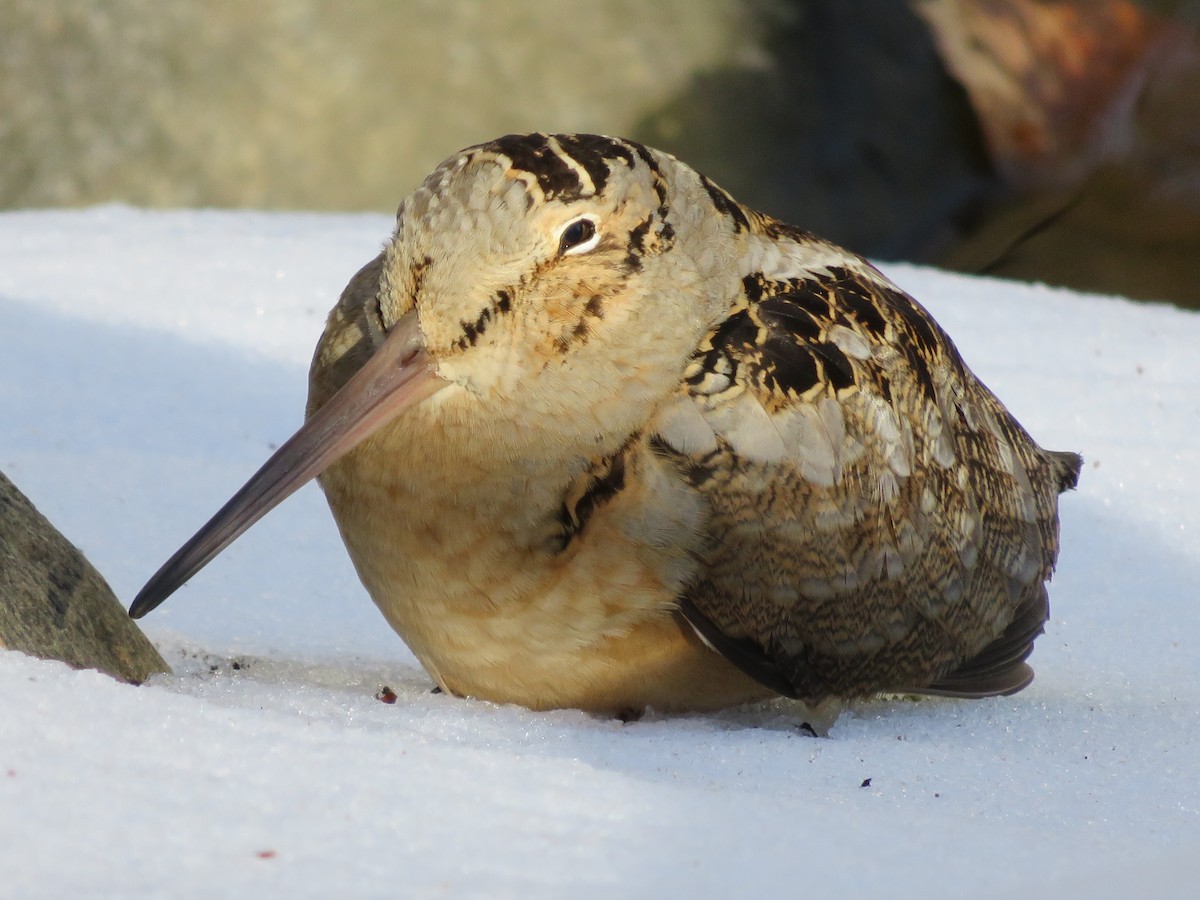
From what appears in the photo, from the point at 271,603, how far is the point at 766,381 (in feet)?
3.72

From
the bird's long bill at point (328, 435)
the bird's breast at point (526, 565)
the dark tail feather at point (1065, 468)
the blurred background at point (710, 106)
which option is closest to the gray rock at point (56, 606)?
the bird's long bill at point (328, 435)

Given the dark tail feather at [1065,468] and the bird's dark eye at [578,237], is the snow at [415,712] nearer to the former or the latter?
the dark tail feather at [1065,468]

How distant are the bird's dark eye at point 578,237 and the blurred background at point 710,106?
13.6 feet

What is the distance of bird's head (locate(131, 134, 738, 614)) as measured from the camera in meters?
2.15

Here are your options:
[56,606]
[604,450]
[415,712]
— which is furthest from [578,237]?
[56,606]

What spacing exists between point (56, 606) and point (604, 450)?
30.2 inches

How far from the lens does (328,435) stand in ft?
7.41

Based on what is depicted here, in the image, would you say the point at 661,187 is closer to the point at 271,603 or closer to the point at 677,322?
the point at 677,322

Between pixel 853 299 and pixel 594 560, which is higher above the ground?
pixel 853 299

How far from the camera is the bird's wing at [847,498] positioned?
230 centimetres

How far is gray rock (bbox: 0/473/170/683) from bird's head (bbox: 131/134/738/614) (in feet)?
0.22

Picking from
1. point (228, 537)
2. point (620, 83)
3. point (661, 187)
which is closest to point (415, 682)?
point (228, 537)

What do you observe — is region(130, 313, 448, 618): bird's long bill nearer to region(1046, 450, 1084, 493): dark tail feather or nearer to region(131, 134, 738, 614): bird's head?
region(131, 134, 738, 614): bird's head

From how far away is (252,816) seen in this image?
62.0 inches
